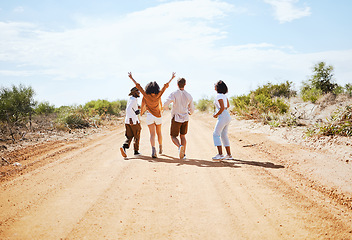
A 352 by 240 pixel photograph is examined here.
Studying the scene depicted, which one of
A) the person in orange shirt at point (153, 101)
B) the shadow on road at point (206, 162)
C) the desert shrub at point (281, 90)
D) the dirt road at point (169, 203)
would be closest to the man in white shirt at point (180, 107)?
the shadow on road at point (206, 162)

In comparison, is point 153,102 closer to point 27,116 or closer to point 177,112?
point 177,112

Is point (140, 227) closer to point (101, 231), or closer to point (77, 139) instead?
point (101, 231)

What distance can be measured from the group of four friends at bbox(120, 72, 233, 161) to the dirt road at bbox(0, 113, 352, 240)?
60 cm

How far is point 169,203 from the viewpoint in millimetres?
3777

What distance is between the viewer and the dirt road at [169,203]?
3041 millimetres

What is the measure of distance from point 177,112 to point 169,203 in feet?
9.90

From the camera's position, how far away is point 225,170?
5395 mm

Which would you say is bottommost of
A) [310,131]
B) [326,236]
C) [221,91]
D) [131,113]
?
[326,236]

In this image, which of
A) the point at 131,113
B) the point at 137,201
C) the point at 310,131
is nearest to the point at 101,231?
the point at 137,201

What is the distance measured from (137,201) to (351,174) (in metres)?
4.35

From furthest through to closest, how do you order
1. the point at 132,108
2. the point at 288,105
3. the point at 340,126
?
the point at 288,105 → the point at 340,126 → the point at 132,108

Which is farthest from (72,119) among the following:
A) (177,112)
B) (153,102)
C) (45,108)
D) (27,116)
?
(177,112)

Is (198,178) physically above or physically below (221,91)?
below

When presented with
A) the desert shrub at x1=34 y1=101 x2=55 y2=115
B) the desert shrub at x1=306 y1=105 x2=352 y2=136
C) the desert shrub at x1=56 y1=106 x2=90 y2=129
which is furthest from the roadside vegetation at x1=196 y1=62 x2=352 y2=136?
the desert shrub at x1=34 y1=101 x2=55 y2=115
